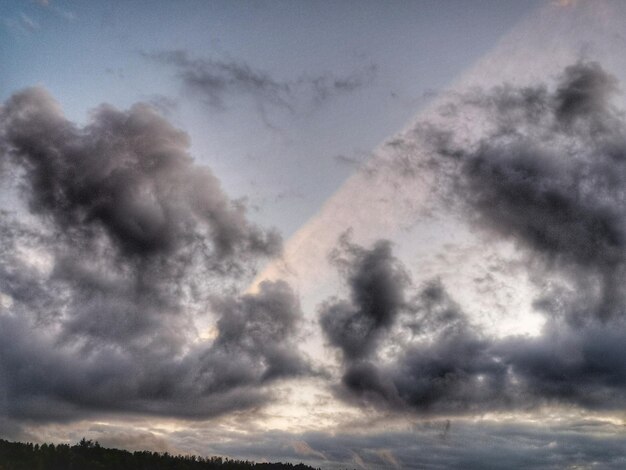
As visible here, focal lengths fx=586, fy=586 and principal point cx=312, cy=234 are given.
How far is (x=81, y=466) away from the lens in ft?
634

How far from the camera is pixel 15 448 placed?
18750 cm

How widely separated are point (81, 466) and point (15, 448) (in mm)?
21259
